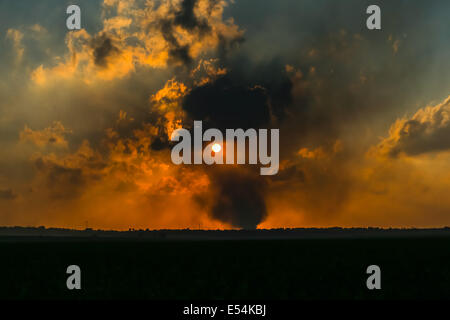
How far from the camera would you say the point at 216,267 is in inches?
1545

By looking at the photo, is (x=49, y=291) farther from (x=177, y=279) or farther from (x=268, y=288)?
(x=268, y=288)

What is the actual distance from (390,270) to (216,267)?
45.0 ft

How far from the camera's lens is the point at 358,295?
980 inches
